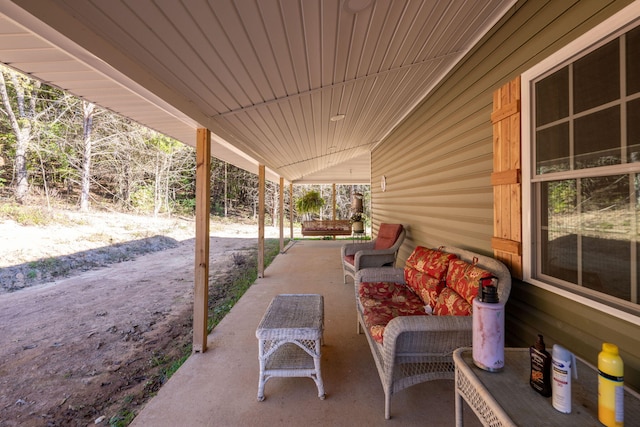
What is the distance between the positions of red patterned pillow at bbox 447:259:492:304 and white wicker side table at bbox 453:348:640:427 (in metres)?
0.47

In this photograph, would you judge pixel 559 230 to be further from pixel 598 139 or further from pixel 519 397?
pixel 519 397

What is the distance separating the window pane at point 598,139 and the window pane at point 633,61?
0.09 metres

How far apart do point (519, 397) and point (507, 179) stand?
53.0 inches

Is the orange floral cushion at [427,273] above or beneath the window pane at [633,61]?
beneath

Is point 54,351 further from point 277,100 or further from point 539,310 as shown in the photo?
point 539,310

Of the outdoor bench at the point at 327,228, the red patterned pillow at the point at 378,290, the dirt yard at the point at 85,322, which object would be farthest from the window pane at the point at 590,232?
the outdoor bench at the point at 327,228

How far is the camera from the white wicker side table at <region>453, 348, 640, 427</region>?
0.90 meters

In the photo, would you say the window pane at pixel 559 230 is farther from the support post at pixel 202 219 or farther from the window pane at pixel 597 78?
the support post at pixel 202 219

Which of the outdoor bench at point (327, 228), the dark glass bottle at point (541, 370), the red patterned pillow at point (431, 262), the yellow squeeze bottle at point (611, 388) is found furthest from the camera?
the outdoor bench at point (327, 228)

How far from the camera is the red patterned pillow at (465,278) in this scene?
5.66 feet

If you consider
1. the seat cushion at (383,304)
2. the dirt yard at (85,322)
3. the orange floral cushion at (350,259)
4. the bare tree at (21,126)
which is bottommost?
the dirt yard at (85,322)

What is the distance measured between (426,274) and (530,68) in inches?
66.0

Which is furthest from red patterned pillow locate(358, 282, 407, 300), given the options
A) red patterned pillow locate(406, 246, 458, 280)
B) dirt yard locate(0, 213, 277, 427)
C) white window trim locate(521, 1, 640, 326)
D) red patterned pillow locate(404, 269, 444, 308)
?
dirt yard locate(0, 213, 277, 427)

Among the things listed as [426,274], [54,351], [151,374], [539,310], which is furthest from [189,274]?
[539,310]
